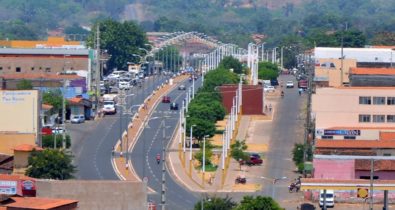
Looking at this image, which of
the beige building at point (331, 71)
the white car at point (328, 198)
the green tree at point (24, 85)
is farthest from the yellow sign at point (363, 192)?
the green tree at point (24, 85)

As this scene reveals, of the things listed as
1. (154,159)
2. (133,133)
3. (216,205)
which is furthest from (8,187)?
(133,133)

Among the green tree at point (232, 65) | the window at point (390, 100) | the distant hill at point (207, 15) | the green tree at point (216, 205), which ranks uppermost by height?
the distant hill at point (207, 15)

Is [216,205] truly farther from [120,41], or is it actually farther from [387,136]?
[120,41]

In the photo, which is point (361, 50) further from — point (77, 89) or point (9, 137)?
point (9, 137)

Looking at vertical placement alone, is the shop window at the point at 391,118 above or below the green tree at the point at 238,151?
above

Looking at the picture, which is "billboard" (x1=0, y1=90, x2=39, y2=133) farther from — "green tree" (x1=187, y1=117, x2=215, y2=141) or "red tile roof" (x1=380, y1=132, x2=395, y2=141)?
"red tile roof" (x1=380, y1=132, x2=395, y2=141)

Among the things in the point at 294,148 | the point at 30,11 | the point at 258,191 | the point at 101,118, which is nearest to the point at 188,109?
the point at 101,118

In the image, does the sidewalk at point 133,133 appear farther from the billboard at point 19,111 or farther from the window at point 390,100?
the window at point 390,100
